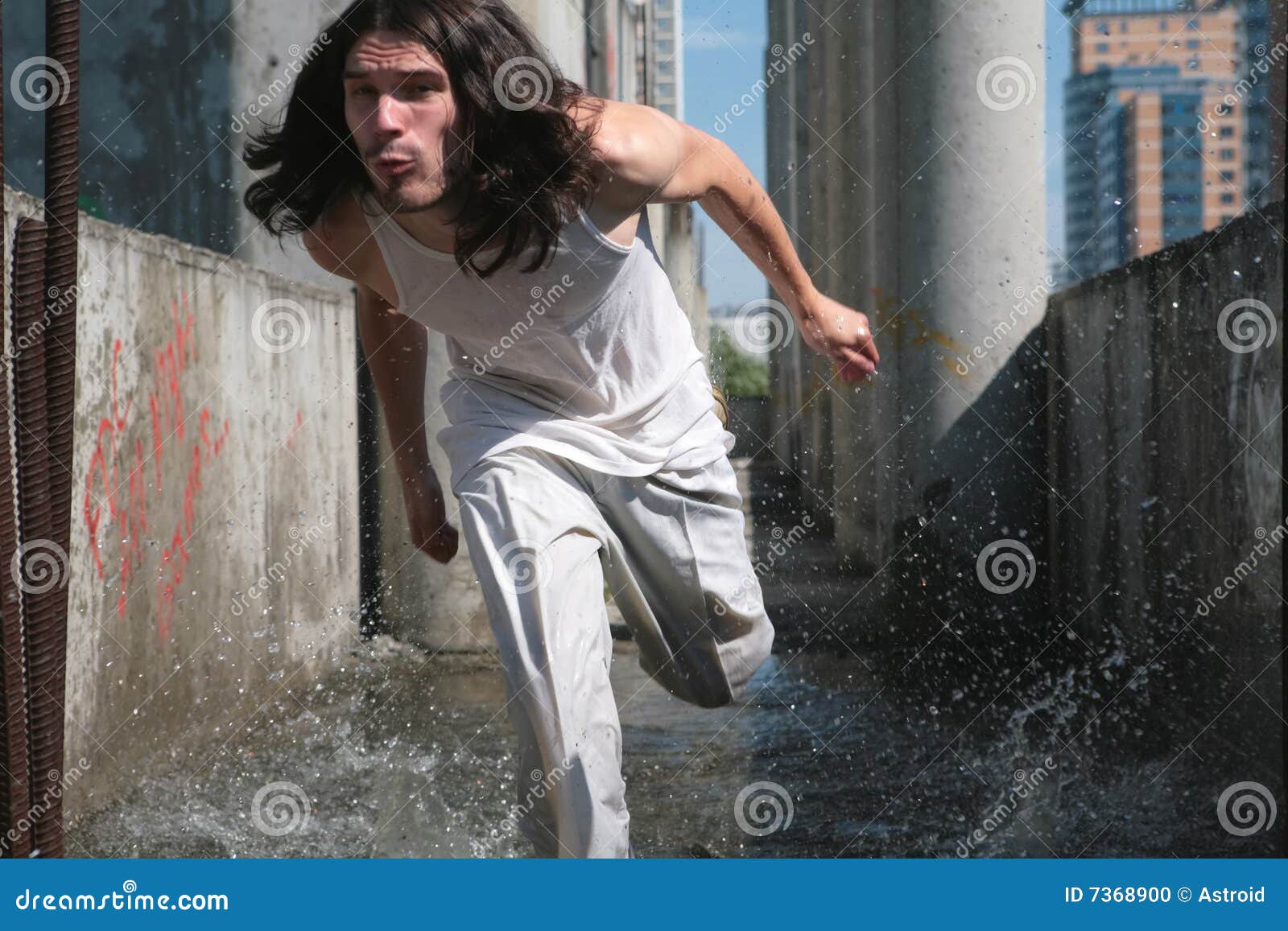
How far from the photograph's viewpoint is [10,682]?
2.46 m

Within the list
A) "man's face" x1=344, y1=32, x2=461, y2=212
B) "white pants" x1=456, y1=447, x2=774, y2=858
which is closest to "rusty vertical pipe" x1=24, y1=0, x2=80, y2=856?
"man's face" x1=344, y1=32, x2=461, y2=212

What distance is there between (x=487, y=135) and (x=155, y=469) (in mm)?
2147

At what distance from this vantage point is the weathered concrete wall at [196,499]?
4.10 metres

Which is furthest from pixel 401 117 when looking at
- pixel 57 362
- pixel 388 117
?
pixel 57 362

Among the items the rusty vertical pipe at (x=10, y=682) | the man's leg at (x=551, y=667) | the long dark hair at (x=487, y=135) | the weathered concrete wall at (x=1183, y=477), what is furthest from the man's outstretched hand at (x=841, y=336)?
the rusty vertical pipe at (x=10, y=682)

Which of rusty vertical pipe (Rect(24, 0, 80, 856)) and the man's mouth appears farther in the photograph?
the man's mouth

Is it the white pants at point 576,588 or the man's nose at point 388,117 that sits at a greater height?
the man's nose at point 388,117

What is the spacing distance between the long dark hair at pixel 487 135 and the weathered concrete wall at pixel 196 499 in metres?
0.94

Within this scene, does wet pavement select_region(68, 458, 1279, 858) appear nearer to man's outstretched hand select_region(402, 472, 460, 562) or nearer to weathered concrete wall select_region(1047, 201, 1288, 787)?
weathered concrete wall select_region(1047, 201, 1288, 787)

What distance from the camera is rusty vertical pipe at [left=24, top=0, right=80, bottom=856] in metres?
2.45

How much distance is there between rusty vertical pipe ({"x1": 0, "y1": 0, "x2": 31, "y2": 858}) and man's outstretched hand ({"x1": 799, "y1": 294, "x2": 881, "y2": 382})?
5.59 ft

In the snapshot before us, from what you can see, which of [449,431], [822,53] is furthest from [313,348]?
[822,53]

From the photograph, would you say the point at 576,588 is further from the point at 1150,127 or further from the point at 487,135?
the point at 1150,127

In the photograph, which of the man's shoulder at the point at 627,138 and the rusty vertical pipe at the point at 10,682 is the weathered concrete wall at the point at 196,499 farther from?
the man's shoulder at the point at 627,138
